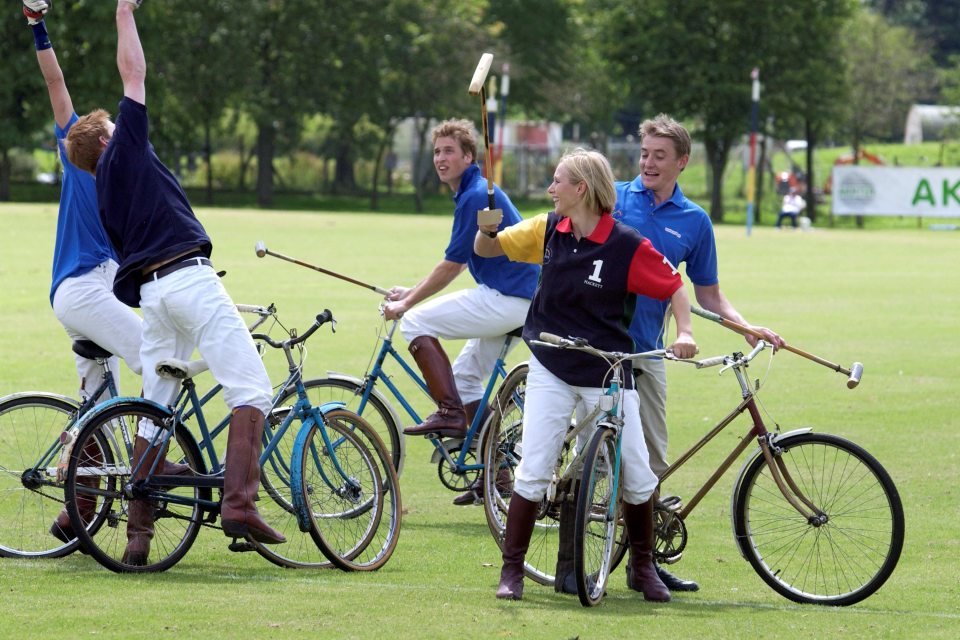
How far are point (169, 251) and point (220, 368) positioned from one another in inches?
19.8

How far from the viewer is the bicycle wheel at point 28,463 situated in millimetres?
6781

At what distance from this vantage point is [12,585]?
19.8 ft

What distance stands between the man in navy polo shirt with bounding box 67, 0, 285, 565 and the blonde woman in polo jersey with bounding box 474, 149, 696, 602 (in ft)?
3.45

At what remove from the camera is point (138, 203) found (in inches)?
248

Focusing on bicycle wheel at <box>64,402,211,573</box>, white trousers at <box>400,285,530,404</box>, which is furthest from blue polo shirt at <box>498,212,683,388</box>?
white trousers at <box>400,285,530,404</box>

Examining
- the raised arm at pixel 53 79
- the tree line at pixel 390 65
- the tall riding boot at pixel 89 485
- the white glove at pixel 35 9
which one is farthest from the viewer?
the tree line at pixel 390 65

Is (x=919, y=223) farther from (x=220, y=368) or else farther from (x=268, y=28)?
(x=220, y=368)

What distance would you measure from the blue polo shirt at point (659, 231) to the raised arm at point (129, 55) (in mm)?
2042

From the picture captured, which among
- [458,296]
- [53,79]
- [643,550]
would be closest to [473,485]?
Result: [458,296]

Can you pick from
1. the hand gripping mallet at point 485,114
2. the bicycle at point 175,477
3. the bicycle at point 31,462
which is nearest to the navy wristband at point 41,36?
the bicycle at point 31,462

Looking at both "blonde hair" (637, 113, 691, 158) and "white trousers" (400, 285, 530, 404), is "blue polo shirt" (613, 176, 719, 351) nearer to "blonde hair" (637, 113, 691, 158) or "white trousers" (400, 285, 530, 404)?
"blonde hair" (637, 113, 691, 158)

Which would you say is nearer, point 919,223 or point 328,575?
point 328,575

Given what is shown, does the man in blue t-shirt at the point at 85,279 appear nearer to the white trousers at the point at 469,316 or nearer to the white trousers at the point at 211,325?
the white trousers at the point at 211,325

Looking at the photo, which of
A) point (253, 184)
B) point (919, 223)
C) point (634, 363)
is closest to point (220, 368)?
point (634, 363)
